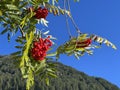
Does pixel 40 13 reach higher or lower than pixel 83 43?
higher

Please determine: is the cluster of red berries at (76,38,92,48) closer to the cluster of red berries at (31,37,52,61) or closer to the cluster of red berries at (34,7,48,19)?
the cluster of red berries at (31,37,52,61)

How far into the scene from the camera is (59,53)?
Result: 3.30 m

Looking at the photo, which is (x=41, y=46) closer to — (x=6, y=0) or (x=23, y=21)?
(x=23, y=21)

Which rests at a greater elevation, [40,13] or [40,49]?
[40,13]

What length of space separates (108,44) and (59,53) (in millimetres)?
472

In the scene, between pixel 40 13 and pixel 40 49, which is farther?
pixel 40 13

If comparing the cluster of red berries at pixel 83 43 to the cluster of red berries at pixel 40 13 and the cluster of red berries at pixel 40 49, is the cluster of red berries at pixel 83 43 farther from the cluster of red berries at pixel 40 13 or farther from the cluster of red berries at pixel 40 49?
the cluster of red berries at pixel 40 13

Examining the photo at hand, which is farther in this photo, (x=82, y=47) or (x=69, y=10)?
(x=69, y=10)

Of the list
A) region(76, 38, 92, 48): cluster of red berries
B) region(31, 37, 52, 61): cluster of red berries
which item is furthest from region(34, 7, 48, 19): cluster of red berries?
region(76, 38, 92, 48): cluster of red berries

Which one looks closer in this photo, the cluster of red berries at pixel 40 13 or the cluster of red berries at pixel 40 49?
the cluster of red berries at pixel 40 49

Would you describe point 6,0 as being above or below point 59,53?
above

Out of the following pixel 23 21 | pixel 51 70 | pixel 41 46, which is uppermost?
pixel 23 21

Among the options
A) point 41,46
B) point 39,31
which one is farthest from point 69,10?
point 41,46

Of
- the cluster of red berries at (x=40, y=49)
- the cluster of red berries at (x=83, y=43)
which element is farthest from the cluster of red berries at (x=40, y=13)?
the cluster of red berries at (x=83, y=43)
